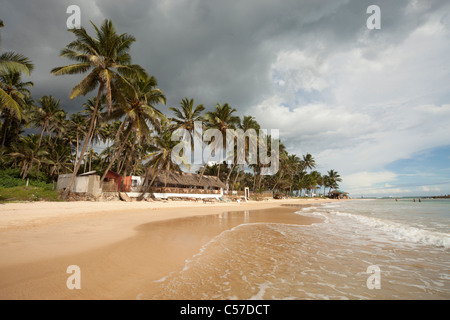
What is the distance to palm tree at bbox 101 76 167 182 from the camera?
19.4 meters

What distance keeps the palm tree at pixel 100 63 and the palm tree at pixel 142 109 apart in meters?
2.32

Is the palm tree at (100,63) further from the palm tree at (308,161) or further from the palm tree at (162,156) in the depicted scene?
the palm tree at (308,161)

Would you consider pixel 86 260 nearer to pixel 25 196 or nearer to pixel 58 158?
pixel 25 196

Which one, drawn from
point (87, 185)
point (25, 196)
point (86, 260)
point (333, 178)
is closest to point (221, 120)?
point (87, 185)

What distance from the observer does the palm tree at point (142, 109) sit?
63.6 feet

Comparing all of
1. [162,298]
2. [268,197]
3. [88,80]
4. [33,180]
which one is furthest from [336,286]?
[268,197]

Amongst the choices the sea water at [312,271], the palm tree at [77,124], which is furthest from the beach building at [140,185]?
the sea water at [312,271]

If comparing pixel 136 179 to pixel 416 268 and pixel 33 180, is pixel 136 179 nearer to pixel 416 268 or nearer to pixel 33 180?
pixel 33 180

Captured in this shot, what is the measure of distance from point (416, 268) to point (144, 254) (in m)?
5.61

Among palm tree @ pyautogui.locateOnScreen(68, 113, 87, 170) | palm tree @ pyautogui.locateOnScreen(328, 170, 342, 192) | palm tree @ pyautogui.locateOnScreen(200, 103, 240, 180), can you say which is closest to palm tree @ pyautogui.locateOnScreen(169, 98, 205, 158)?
palm tree @ pyautogui.locateOnScreen(200, 103, 240, 180)

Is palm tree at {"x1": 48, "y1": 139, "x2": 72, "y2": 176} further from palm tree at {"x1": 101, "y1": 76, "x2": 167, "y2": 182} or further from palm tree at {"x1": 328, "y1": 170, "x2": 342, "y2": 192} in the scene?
palm tree at {"x1": 328, "y1": 170, "x2": 342, "y2": 192}

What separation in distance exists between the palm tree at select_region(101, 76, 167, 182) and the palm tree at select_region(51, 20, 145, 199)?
7.62 ft

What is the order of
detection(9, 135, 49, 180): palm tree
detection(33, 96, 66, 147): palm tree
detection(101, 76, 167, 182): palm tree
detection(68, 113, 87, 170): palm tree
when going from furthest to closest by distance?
detection(68, 113, 87, 170): palm tree, detection(33, 96, 66, 147): palm tree, detection(9, 135, 49, 180): palm tree, detection(101, 76, 167, 182): palm tree
